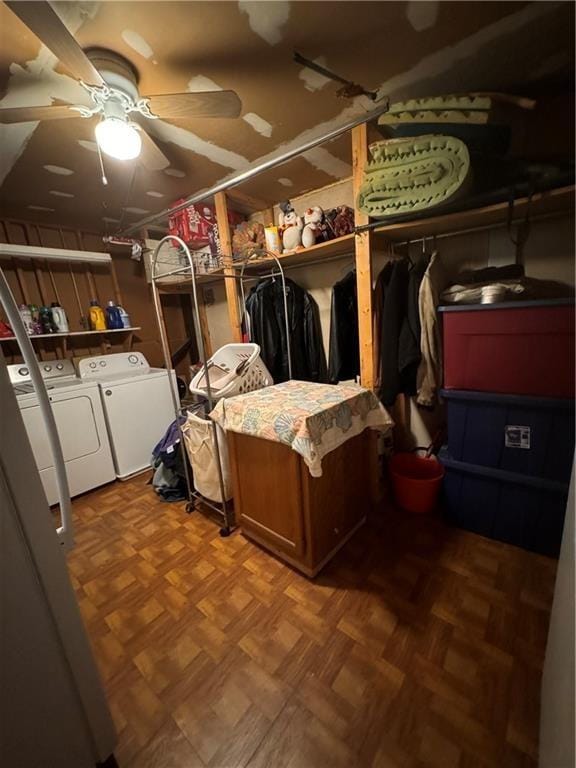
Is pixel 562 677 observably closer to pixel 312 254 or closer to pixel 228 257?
pixel 312 254

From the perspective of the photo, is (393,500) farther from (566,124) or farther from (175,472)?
(566,124)

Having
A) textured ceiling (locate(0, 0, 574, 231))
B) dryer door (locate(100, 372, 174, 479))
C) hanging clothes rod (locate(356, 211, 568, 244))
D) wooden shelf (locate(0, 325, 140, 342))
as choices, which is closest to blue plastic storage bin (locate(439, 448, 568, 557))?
hanging clothes rod (locate(356, 211, 568, 244))

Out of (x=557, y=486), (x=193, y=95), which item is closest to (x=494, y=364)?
(x=557, y=486)

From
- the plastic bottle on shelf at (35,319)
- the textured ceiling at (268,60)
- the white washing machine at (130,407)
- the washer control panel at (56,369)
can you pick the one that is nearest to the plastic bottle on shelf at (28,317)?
the plastic bottle on shelf at (35,319)

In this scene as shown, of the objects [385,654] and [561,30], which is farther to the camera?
[385,654]

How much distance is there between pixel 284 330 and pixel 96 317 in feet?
5.82

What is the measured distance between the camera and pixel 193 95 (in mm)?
1063

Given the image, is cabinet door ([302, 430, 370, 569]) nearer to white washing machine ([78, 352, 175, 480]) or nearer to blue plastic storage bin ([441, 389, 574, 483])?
blue plastic storage bin ([441, 389, 574, 483])

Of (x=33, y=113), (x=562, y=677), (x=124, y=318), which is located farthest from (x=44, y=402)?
(x=124, y=318)

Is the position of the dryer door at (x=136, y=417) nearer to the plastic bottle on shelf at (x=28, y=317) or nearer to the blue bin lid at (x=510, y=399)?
the plastic bottle on shelf at (x=28, y=317)

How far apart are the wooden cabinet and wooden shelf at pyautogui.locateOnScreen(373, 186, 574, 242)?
3.41 feet

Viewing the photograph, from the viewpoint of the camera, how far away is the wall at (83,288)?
2395 mm

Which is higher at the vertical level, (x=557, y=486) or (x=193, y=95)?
(x=193, y=95)

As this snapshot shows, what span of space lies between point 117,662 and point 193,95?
2.13 meters
